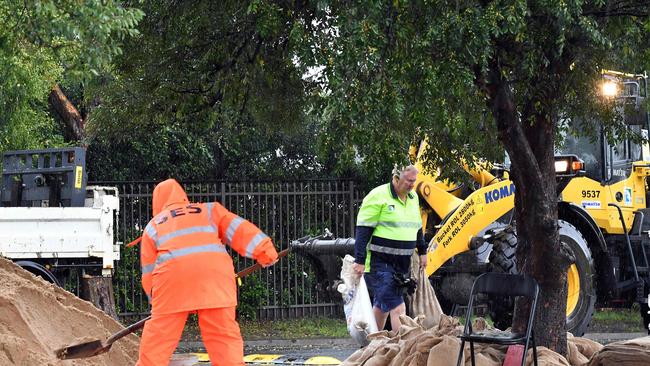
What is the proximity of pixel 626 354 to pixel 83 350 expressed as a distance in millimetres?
4321

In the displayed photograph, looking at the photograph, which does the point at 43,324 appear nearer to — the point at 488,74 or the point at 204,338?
the point at 204,338

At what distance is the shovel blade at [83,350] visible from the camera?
343 inches

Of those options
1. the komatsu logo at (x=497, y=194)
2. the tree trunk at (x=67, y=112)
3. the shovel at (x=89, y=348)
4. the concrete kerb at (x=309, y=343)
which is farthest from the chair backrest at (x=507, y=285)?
the tree trunk at (x=67, y=112)

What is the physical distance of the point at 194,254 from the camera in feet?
24.7

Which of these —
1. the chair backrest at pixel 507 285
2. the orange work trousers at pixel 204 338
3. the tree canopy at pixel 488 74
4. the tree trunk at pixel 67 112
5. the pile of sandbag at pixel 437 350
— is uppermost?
the tree trunk at pixel 67 112

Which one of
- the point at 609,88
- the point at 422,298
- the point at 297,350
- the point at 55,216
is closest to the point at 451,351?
the point at 422,298

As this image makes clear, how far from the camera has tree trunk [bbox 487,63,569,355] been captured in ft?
28.1

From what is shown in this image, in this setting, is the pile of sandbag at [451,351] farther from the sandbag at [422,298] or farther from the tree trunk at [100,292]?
the tree trunk at [100,292]

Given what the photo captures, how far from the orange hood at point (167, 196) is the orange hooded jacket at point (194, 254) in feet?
0.07

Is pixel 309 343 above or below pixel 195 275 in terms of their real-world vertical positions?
below

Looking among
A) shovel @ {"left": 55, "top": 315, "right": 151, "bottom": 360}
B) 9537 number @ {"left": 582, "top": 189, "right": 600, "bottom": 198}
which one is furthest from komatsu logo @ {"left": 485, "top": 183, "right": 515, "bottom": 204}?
shovel @ {"left": 55, "top": 315, "right": 151, "bottom": 360}

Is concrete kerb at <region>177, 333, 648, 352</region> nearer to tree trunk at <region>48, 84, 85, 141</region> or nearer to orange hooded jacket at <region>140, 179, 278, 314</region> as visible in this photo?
tree trunk at <region>48, 84, 85, 141</region>

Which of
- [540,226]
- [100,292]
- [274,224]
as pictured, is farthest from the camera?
[274,224]

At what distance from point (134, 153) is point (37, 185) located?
3.26 meters
